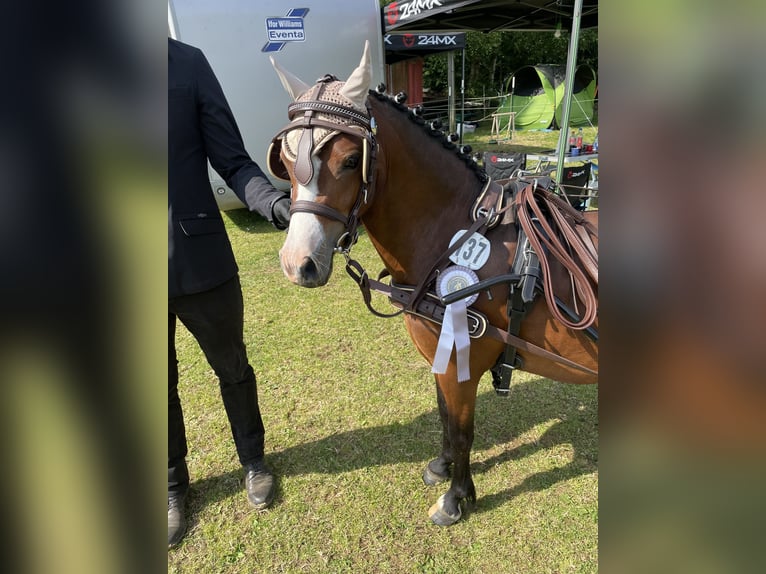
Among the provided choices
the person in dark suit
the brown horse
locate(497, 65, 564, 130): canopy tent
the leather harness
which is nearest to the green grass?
the person in dark suit

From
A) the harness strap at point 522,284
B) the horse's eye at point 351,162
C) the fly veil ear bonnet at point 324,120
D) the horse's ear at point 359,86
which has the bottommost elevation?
the harness strap at point 522,284

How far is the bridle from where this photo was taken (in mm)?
1528

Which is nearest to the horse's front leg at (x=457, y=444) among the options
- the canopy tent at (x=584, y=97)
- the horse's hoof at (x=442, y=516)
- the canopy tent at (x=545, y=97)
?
the horse's hoof at (x=442, y=516)

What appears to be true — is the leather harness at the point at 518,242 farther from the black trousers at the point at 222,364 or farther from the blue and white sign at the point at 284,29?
the blue and white sign at the point at 284,29

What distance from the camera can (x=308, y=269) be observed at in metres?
1.57

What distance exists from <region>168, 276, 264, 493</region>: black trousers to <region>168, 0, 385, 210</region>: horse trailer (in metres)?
4.29

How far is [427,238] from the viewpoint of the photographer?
1.89 metres

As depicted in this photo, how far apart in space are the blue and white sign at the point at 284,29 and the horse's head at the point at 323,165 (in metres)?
5.30

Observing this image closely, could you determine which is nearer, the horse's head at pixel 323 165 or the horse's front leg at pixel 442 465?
the horse's head at pixel 323 165

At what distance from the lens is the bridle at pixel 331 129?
153cm

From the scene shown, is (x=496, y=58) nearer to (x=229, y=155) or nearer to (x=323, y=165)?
(x=229, y=155)
